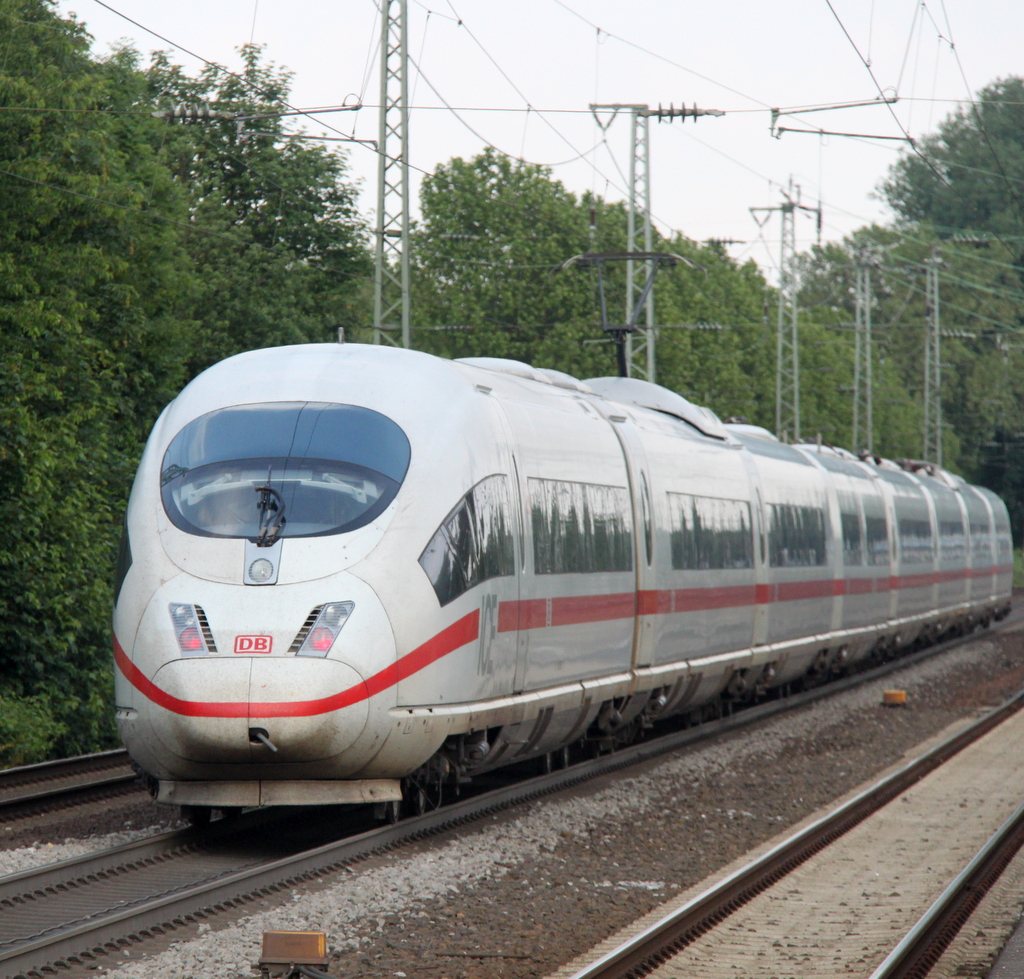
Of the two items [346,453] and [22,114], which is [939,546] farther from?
[346,453]

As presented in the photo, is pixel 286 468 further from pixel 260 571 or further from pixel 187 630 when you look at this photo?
pixel 187 630

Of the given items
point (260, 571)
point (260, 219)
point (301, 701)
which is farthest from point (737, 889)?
point (260, 219)

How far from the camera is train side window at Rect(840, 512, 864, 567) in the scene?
2336 centimetres

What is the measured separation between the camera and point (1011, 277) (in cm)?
9525

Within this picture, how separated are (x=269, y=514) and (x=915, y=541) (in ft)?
72.1

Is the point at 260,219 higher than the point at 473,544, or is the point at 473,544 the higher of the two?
the point at 260,219

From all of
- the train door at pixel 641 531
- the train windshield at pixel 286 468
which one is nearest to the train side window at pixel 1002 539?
the train door at pixel 641 531

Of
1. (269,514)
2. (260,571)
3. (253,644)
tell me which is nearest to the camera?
(253,644)

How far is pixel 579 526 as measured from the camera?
12.2 m

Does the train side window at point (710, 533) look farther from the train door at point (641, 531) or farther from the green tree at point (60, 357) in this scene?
the green tree at point (60, 357)

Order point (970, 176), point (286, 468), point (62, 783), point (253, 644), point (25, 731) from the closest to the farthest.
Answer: point (253, 644), point (286, 468), point (62, 783), point (25, 731), point (970, 176)

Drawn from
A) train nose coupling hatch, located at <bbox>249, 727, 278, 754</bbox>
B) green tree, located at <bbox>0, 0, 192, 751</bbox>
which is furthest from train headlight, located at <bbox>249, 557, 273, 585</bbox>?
green tree, located at <bbox>0, 0, 192, 751</bbox>

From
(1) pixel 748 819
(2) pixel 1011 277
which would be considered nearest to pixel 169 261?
(1) pixel 748 819

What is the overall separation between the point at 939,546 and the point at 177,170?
60.6ft
